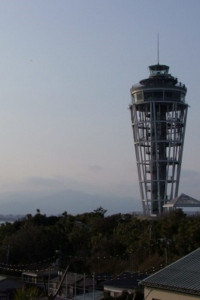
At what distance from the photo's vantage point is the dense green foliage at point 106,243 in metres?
42.9

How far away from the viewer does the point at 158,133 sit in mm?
82938

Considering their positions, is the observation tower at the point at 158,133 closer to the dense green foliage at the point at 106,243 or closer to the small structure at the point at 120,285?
the dense green foliage at the point at 106,243

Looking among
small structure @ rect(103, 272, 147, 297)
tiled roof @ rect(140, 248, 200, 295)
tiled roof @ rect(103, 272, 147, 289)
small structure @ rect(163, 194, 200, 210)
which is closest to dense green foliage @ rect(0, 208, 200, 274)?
tiled roof @ rect(103, 272, 147, 289)

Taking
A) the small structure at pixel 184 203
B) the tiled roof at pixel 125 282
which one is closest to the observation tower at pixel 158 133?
the small structure at pixel 184 203

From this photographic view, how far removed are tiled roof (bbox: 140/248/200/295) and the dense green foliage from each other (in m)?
18.2

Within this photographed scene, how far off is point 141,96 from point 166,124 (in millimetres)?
6486

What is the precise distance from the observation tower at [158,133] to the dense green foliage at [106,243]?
20654 millimetres

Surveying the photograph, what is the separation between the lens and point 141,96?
85.6 metres

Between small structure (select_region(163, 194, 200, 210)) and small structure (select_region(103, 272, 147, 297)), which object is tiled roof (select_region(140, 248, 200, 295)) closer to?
small structure (select_region(103, 272, 147, 297))

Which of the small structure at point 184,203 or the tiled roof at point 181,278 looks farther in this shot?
the small structure at point 184,203

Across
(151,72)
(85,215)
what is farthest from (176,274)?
(151,72)

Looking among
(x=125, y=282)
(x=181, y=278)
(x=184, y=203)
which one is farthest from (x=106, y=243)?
(x=181, y=278)

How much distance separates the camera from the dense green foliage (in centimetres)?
4294

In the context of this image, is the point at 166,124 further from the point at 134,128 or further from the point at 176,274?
the point at 176,274
